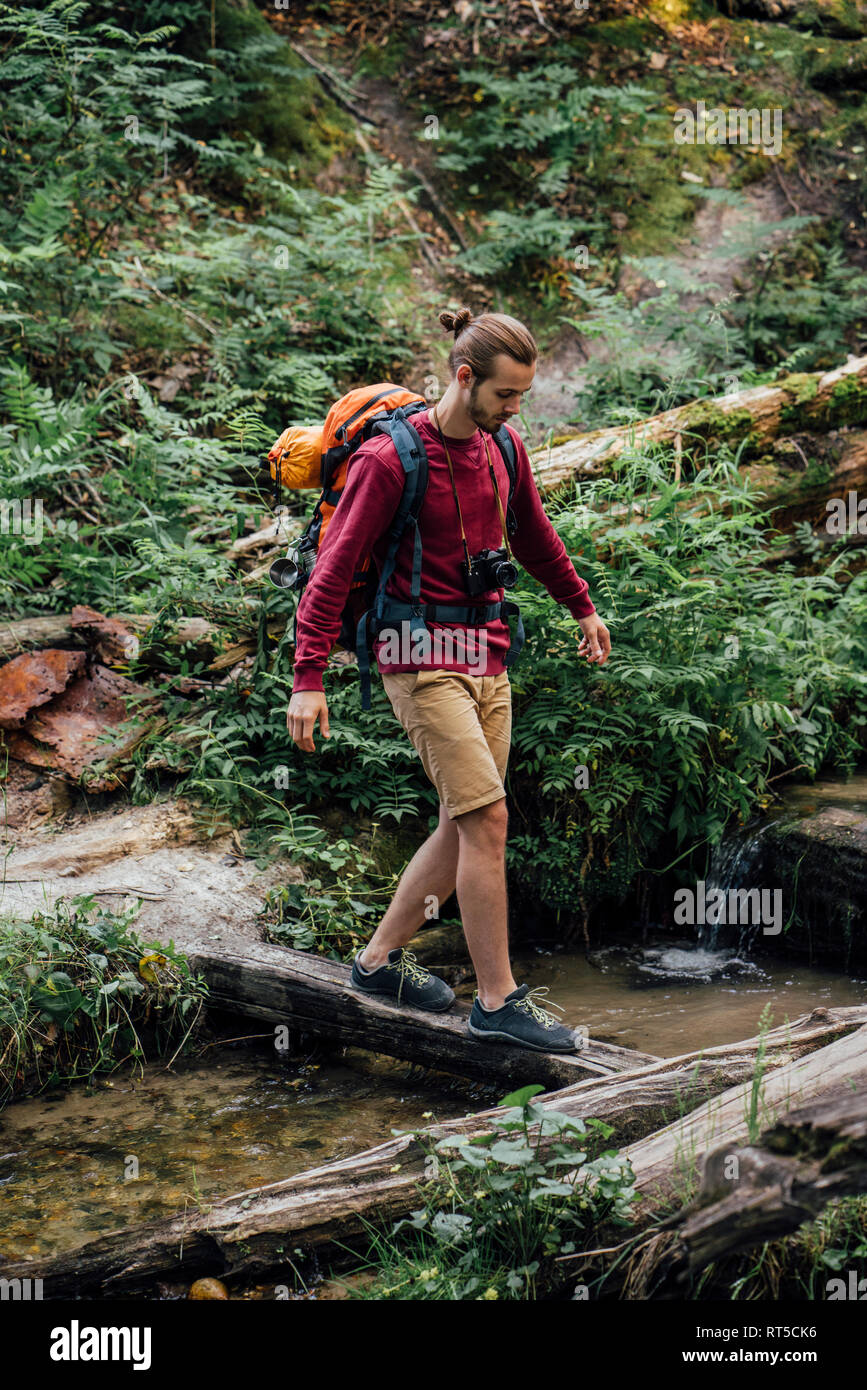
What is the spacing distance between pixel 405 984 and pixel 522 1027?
2.02 ft

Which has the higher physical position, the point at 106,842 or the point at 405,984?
the point at 106,842

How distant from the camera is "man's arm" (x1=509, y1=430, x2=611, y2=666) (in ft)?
14.0

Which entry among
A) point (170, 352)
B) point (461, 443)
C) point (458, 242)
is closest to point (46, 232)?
point (170, 352)

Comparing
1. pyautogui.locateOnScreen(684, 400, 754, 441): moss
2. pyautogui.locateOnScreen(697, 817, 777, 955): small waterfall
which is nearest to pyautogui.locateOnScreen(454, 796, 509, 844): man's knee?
pyautogui.locateOnScreen(697, 817, 777, 955): small waterfall

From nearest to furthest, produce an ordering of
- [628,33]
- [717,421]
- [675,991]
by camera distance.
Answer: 1. [675,991]
2. [717,421]
3. [628,33]

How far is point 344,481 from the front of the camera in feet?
13.3

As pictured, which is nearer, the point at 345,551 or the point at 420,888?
the point at 345,551

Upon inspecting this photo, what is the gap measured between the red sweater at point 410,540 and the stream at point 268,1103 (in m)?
1.64

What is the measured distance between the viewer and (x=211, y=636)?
20.3ft

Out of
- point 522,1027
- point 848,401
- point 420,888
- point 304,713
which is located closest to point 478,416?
point 304,713

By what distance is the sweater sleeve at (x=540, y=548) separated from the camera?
422 cm

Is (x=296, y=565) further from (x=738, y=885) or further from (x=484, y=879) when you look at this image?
(x=738, y=885)

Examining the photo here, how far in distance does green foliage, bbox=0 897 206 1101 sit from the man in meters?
1.33

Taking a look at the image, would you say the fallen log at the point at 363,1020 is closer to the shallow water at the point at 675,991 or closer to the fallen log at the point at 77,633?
the shallow water at the point at 675,991
